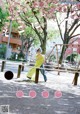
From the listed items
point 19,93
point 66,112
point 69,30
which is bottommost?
point 66,112

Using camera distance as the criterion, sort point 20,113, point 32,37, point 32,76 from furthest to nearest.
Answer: point 32,37 < point 32,76 < point 20,113

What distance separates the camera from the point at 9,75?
318 centimetres

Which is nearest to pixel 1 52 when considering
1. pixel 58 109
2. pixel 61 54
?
pixel 61 54

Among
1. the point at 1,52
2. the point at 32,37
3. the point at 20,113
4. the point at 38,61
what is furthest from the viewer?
the point at 1,52

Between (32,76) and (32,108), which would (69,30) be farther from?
(32,108)

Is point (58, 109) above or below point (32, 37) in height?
below

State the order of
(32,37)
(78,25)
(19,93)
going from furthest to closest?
(32,37)
(78,25)
(19,93)

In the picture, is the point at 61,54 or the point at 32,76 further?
the point at 61,54

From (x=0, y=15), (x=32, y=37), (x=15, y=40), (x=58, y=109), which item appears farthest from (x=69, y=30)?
(x=15, y=40)

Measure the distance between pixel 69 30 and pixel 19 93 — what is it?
24163 millimetres

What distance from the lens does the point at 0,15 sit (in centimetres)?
3641

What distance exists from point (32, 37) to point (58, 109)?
5364cm

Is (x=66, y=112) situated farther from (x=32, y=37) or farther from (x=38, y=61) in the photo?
(x=32, y=37)

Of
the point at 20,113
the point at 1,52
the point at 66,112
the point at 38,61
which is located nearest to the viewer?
the point at 20,113
